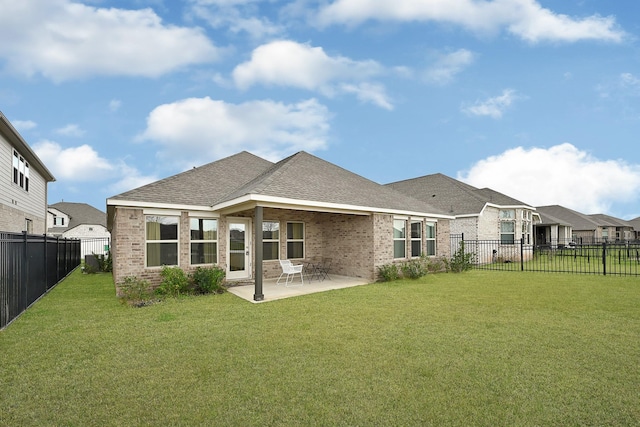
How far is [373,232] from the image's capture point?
1253cm

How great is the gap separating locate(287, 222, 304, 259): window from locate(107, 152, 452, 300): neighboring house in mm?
43

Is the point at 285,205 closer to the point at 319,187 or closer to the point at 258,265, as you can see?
the point at 258,265

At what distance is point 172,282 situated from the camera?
962 centimetres

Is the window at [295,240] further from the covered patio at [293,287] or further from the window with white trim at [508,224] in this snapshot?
the window with white trim at [508,224]

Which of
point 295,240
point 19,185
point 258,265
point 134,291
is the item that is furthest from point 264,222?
point 19,185

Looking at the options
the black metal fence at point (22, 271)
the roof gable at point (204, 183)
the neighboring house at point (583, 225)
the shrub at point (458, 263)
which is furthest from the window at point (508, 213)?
the black metal fence at point (22, 271)

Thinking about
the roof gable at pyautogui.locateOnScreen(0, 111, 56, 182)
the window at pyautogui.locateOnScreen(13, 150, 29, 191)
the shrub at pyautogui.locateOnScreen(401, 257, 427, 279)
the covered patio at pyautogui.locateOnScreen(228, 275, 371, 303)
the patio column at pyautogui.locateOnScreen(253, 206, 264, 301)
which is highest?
the roof gable at pyautogui.locateOnScreen(0, 111, 56, 182)

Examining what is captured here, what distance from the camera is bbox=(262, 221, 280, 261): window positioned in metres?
13.0

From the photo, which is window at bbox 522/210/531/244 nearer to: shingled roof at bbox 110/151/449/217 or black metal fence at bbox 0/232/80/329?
shingled roof at bbox 110/151/449/217

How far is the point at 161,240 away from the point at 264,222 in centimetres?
398

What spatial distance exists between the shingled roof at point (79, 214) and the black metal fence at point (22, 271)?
120 feet

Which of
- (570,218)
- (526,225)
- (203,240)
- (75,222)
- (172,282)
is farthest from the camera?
(570,218)

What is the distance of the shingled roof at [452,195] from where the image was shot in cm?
2126

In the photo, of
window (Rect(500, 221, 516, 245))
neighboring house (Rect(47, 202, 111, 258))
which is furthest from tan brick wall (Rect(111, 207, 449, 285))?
neighboring house (Rect(47, 202, 111, 258))
